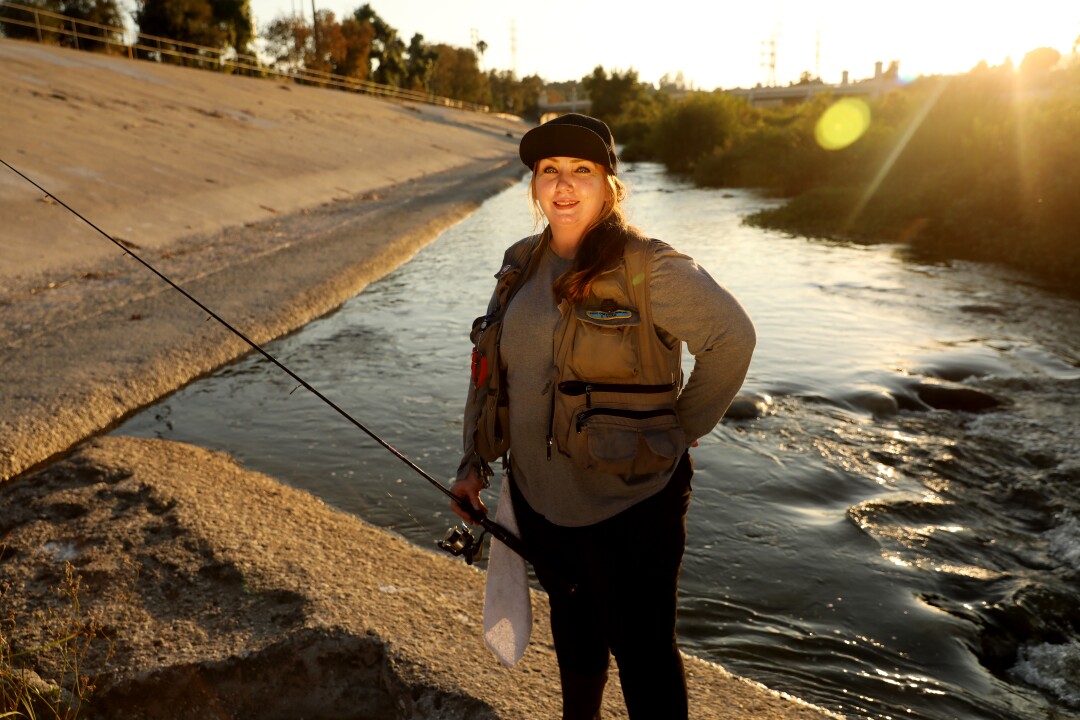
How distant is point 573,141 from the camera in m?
2.18

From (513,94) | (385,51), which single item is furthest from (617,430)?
(513,94)

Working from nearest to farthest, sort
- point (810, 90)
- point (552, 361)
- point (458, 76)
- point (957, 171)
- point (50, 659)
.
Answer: point (552, 361)
point (50, 659)
point (957, 171)
point (458, 76)
point (810, 90)

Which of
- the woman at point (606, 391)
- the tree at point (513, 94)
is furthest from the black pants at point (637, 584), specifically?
the tree at point (513, 94)

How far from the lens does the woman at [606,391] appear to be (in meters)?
2.15

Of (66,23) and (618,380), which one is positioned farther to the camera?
(66,23)

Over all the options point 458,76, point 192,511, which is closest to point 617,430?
point 192,511

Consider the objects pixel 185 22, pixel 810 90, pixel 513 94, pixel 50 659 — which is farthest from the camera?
pixel 513 94

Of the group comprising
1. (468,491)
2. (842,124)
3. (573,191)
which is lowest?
(468,491)

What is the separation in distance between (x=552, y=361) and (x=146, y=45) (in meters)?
39.2

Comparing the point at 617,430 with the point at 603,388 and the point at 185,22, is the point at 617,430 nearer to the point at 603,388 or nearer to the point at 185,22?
the point at 603,388

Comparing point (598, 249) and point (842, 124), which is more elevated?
point (842, 124)

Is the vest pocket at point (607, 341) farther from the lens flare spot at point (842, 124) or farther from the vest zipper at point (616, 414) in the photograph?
the lens flare spot at point (842, 124)

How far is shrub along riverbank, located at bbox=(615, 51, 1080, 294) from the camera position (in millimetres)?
13125

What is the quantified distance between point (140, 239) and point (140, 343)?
507 cm
